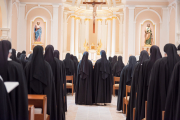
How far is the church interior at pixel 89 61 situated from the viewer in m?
3.69

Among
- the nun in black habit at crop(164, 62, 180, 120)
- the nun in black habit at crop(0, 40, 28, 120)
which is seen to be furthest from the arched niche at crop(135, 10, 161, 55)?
the nun in black habit at crop(0, 40, 28, 120)

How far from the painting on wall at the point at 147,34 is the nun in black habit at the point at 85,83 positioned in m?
9.42

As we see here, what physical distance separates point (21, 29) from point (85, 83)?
967cm

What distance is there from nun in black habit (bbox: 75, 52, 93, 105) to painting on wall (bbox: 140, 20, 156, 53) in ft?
30.9

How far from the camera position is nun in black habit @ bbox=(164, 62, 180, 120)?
3511 millimetres

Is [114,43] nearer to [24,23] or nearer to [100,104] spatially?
[24,23]

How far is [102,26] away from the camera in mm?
21188

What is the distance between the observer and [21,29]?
56.6ft

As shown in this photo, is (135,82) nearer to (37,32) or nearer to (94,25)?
(94,25)

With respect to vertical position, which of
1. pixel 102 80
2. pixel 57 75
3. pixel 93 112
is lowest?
pixel 93 112

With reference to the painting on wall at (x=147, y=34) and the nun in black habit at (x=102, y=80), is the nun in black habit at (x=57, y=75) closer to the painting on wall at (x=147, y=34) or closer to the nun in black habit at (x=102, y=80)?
the nun in black habit at (x=102, y=80)

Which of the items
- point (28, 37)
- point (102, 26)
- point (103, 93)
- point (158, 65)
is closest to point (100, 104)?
point (103, 93)

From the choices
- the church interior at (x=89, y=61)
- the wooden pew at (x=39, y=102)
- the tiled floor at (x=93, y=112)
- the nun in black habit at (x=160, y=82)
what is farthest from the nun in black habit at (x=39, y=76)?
the tiled floor at (x=93, y=112)

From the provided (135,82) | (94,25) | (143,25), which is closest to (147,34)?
(143,25)
